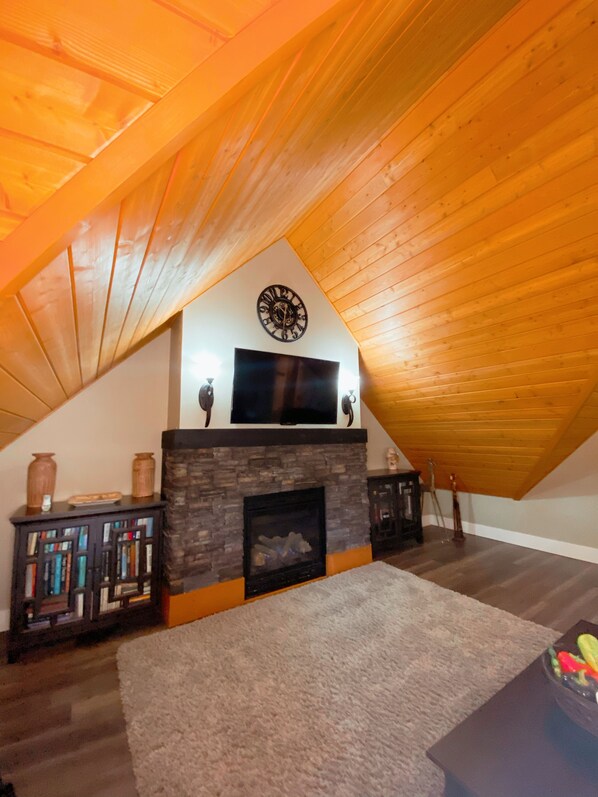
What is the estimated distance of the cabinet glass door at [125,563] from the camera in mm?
2316

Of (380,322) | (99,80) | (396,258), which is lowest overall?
(99,80)

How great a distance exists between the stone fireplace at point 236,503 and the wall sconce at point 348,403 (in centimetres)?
24

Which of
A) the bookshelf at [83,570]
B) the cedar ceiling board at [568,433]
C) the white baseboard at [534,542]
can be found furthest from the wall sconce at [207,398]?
the white baseboard at [534,542]

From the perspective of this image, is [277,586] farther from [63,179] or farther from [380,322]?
[63,179]

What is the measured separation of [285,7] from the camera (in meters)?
0.59

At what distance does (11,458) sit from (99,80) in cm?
287

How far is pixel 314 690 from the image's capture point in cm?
181

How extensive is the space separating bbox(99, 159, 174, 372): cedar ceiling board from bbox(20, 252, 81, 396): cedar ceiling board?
0.55ft

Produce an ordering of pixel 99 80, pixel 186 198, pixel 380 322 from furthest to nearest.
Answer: pixel 380 322, pixel 186 198, pixel 99 80

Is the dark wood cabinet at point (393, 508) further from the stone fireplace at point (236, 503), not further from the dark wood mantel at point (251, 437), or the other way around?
the dark wood mantel at point (251, 437)

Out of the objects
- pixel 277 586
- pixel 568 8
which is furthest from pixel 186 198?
pixel 277 586

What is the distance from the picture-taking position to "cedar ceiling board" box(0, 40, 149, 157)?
0.45m

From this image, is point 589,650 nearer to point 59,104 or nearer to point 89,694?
point 59,104

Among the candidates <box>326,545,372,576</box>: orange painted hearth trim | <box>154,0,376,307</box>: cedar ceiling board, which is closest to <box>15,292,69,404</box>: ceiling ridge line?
<box>154,0,376,307</box>: cedar ceiling board
